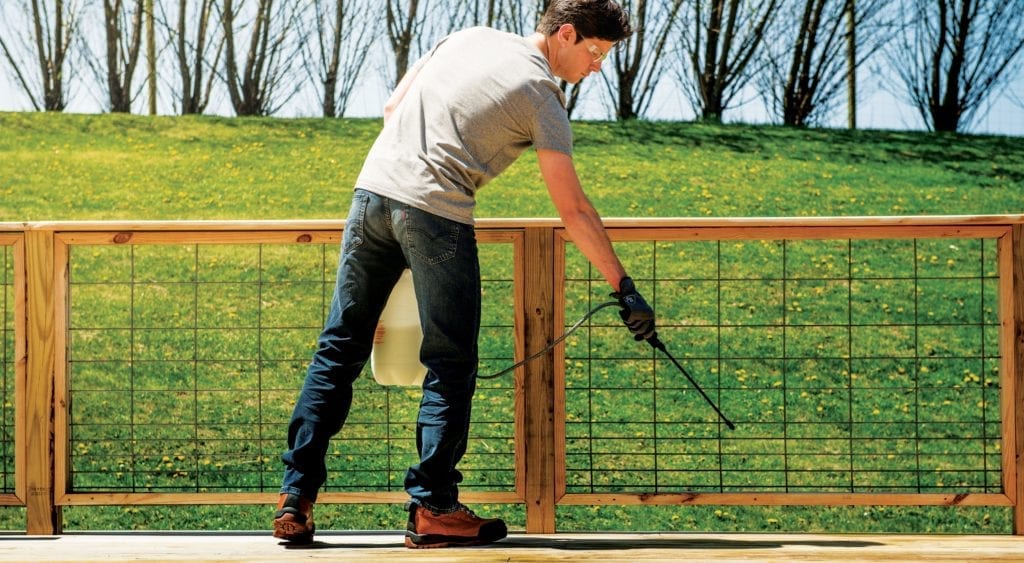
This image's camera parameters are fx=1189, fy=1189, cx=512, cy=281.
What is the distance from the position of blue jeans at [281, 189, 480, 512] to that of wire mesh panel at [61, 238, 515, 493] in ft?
4.39

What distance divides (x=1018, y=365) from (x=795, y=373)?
338 cm

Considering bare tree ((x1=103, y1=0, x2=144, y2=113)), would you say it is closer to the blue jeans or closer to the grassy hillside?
the grassy hillside

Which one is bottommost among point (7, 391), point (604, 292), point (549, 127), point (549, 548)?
point (549, 548)

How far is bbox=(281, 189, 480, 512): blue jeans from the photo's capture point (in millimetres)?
3133

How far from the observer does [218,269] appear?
29.5 feet

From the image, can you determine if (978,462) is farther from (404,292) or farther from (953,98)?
(953,98)

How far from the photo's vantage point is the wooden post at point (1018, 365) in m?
3.70

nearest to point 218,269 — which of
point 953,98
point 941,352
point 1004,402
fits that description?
point 941,352

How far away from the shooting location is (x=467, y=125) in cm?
312

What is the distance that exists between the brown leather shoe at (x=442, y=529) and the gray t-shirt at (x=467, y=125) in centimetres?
81

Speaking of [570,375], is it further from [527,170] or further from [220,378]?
[527,170]

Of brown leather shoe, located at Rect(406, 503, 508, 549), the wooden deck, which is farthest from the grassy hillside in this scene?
brown leather shoe, located at Rect(406, 503, 508, 549)

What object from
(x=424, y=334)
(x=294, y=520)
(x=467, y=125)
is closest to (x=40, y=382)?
(x=294, y=520)

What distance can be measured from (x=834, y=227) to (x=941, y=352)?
4.30 metres
